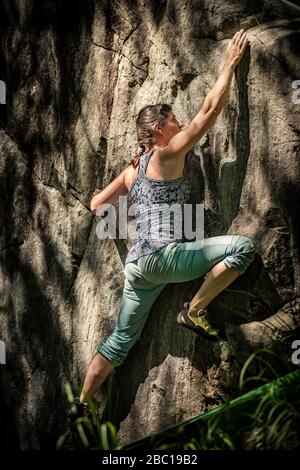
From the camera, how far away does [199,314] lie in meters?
5.76

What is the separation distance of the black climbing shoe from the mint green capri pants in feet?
0.77

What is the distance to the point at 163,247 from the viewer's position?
5805 mm

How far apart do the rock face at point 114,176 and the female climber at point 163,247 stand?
6.3 inches

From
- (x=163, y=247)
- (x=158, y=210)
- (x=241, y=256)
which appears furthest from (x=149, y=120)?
(x=241, y=256)

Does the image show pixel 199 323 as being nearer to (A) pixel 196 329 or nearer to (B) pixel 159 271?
(A) pixel 196 329

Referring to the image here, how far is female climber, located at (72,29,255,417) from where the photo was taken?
5645 millimetres

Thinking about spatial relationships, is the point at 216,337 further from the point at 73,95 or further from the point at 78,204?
the point at 73,95

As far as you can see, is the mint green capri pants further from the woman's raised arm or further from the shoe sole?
the woman's raised arm

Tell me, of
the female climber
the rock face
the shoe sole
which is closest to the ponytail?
the female climber

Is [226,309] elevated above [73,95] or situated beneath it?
situated beneath

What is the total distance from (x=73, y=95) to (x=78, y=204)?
93 cm

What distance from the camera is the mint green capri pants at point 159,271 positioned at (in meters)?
5.59

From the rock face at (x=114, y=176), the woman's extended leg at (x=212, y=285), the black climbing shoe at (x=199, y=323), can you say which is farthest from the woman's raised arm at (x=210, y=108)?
the black climbing shoe at (x=199, y=323)
